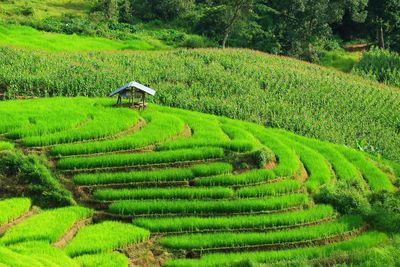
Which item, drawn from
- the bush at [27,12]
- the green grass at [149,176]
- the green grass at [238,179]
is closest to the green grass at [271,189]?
the green grass at [238,179]

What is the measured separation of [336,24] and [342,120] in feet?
99.4

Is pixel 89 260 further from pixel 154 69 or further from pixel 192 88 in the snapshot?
pixel 154 69

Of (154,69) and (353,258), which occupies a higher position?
(154,69)

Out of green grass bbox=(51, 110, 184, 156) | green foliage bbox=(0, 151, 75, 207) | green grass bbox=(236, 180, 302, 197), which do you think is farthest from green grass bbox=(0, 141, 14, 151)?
green grass bbox=(236, 180, 302, 197)

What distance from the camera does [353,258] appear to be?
2161 cm

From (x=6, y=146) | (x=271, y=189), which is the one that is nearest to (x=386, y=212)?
(x=271, y=189)

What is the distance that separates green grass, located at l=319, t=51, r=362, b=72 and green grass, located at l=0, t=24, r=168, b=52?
1475cm

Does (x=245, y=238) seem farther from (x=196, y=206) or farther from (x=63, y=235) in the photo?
(x=63, y=235)

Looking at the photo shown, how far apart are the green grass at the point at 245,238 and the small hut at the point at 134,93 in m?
10.3

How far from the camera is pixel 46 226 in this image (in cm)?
2172

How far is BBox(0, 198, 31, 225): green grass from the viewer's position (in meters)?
22.1

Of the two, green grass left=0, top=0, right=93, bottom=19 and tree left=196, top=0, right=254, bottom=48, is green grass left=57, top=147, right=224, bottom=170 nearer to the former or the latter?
tree left=196, top=0, right=254, bottom=48

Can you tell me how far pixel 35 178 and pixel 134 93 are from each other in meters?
8.97

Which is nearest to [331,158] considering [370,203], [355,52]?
[370,203]
